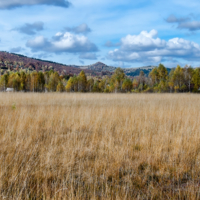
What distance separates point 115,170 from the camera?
255cm

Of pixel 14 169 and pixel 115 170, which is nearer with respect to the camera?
pixel 14 169

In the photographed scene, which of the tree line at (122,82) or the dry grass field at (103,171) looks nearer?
the dry grass field at (103,171)

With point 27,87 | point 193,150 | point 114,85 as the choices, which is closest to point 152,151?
point 193,150

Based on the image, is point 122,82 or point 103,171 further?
point 122,82

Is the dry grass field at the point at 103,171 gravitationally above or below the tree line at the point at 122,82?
below

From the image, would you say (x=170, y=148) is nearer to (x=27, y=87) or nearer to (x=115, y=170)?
(x=115, y=170)

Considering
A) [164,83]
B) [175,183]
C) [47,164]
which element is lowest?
[175,183]

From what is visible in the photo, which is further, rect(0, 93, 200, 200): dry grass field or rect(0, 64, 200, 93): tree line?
rect(0, 64, 200, 93): tree line

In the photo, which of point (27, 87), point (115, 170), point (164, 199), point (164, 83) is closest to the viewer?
point (164, 199)

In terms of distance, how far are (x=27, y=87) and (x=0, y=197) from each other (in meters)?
59.8

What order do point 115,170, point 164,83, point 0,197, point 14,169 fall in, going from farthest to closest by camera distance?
point 164,83, point 115,170, point 14,169, point 0,197

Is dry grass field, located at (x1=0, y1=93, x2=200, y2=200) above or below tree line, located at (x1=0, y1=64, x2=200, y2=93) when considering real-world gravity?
below

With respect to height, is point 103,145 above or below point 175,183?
above

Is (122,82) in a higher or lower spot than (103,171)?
higher
